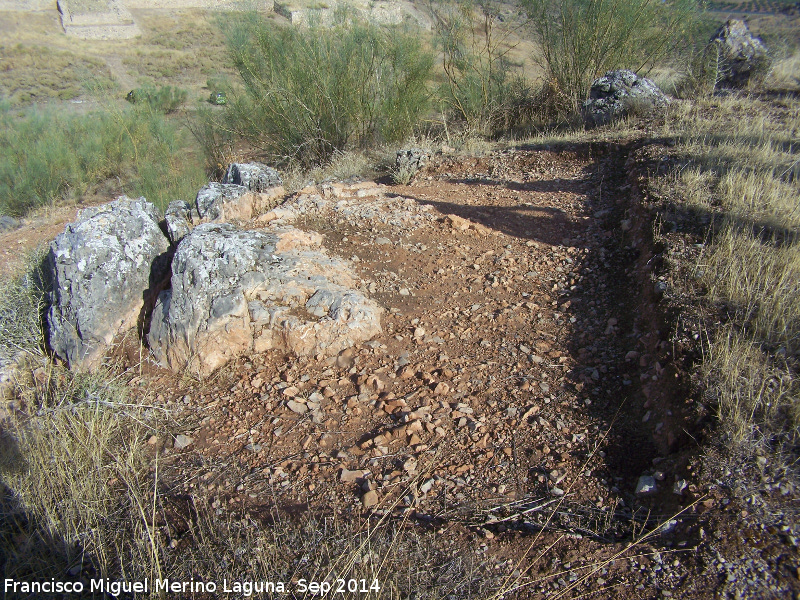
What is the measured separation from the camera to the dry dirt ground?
6.52 feet

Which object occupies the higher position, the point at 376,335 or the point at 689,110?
the point at 689,110

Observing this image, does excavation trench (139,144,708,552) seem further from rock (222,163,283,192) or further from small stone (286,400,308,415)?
rock (222,163,283,192)

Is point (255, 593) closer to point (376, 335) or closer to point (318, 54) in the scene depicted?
point (376, 335)

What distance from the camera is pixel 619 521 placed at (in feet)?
7.16

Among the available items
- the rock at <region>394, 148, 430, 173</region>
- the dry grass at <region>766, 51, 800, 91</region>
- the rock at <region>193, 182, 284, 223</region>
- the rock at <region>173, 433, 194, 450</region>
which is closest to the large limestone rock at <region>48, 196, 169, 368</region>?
the rock at <region>193, 182, 284, 223</region>

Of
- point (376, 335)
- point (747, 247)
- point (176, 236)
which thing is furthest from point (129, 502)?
point (747, 247)

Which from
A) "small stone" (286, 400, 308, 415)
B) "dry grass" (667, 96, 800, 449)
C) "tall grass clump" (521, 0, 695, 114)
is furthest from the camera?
"tall grass clump" (521, 0, 695, 114)

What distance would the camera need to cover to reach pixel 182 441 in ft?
8.84

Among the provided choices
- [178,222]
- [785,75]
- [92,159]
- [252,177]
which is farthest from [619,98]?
[92,159]

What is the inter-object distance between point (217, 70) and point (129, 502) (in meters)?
25.0

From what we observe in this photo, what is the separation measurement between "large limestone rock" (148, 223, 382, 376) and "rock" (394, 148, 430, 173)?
313 cm

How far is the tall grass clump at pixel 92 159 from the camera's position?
931 centimetres

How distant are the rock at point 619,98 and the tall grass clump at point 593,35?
1.34ft

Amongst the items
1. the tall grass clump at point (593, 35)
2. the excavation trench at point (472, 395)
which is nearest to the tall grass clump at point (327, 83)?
the tall grass clump at point (593, 35)
